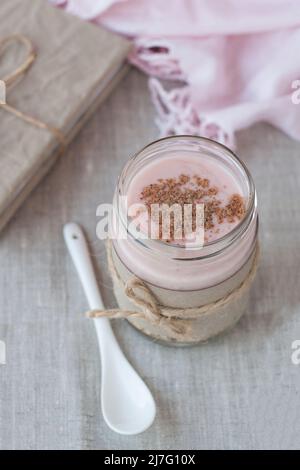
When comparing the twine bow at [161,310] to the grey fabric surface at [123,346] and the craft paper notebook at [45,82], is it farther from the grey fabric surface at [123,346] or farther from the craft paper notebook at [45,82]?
the craft paper notebook at [45,82]

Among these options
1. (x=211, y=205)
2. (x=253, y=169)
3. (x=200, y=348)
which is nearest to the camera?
(x=211, y=205)

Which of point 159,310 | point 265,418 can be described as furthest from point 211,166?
point 265,418

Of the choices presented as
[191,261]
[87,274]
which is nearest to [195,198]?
[191,261]

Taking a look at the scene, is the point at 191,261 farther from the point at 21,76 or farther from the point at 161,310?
the point at 21,76

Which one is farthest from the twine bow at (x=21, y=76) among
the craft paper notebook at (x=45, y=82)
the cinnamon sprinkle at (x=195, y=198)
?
the cinnamon sprinkle at (x=195, y=198)

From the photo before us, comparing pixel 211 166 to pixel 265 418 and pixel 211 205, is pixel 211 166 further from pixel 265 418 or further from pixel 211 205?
pixel 265 418

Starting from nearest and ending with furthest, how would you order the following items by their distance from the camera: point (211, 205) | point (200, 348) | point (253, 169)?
point (211, 205) → point (200, 348) → point (253, 169)
